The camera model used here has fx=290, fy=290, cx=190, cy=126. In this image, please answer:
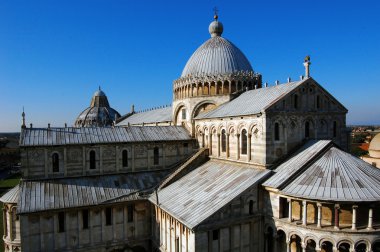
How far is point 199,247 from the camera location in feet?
53.7

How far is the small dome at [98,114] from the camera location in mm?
61344

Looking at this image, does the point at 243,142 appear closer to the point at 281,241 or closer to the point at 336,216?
the point at 281,241

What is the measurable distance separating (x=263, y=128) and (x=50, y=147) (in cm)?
1609

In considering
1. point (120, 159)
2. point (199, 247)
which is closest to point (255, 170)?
point (199, 247)

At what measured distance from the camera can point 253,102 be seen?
22.4m

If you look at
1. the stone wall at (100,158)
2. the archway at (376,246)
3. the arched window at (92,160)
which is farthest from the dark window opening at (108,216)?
the archway at (376,246)

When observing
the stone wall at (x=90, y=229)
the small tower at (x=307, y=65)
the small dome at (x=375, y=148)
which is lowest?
the stone wall at (x=90, y=229)

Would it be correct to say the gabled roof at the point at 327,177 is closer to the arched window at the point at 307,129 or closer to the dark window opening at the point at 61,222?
the arched window at the point at 307,129

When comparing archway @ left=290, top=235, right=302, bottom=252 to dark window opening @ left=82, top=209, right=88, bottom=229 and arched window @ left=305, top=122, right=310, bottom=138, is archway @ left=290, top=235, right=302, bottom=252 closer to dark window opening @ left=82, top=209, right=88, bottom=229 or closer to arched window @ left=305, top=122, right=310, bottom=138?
arched window @ left=305, top=122, right=310, bottom=138

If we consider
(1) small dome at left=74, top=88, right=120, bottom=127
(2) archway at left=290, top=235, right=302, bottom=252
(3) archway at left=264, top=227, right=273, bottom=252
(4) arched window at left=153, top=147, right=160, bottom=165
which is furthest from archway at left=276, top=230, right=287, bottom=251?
(1) small dome at left=74, top=88, right=120, bottom=127

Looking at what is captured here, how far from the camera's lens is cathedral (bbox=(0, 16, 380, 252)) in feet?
53.2

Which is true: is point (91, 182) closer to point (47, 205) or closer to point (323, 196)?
point (47, 205)

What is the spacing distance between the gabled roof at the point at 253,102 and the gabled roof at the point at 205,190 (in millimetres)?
4056

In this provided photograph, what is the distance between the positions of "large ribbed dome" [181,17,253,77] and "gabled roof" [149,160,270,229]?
9.58 meters
